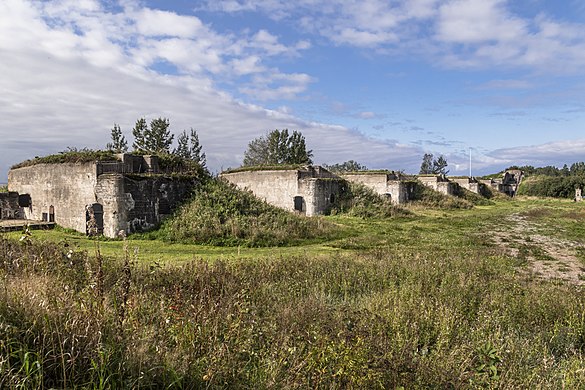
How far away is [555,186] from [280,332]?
214 ft

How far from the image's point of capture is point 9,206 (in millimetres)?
20250

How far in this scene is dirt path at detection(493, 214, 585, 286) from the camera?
35.7 feet

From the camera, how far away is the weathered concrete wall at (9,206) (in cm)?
2012

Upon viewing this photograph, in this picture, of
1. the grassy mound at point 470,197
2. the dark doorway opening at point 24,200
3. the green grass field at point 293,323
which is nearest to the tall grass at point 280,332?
the green grass field at point 293,323

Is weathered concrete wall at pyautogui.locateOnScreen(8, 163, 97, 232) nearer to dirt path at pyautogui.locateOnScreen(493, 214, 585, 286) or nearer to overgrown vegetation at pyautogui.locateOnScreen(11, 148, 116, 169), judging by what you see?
overgrown vegetation at pyautogui.locateOnScreen(11, 148, 116, 169)

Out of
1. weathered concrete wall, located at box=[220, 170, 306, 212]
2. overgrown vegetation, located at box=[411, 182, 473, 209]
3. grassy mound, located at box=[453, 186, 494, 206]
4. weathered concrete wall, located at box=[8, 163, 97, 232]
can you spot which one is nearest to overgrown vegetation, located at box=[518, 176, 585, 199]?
grassy mound, located at box=[453, 186, 494, 206]

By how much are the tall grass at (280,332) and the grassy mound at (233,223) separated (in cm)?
638

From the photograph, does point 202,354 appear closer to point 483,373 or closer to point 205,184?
point 483,373

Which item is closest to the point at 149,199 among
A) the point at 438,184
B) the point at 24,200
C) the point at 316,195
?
the point at 24,200

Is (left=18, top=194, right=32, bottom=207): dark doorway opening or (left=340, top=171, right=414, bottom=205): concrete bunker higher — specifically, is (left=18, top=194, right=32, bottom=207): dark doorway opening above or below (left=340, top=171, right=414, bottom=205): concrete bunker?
below

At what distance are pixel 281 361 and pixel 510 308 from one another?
16.5 ft

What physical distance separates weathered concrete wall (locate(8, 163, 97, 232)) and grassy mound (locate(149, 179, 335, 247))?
3922mm

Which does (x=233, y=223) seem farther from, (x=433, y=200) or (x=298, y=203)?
(x=433, y=200)

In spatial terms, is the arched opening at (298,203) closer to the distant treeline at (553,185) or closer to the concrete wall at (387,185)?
the concrete wall at (387,185)
